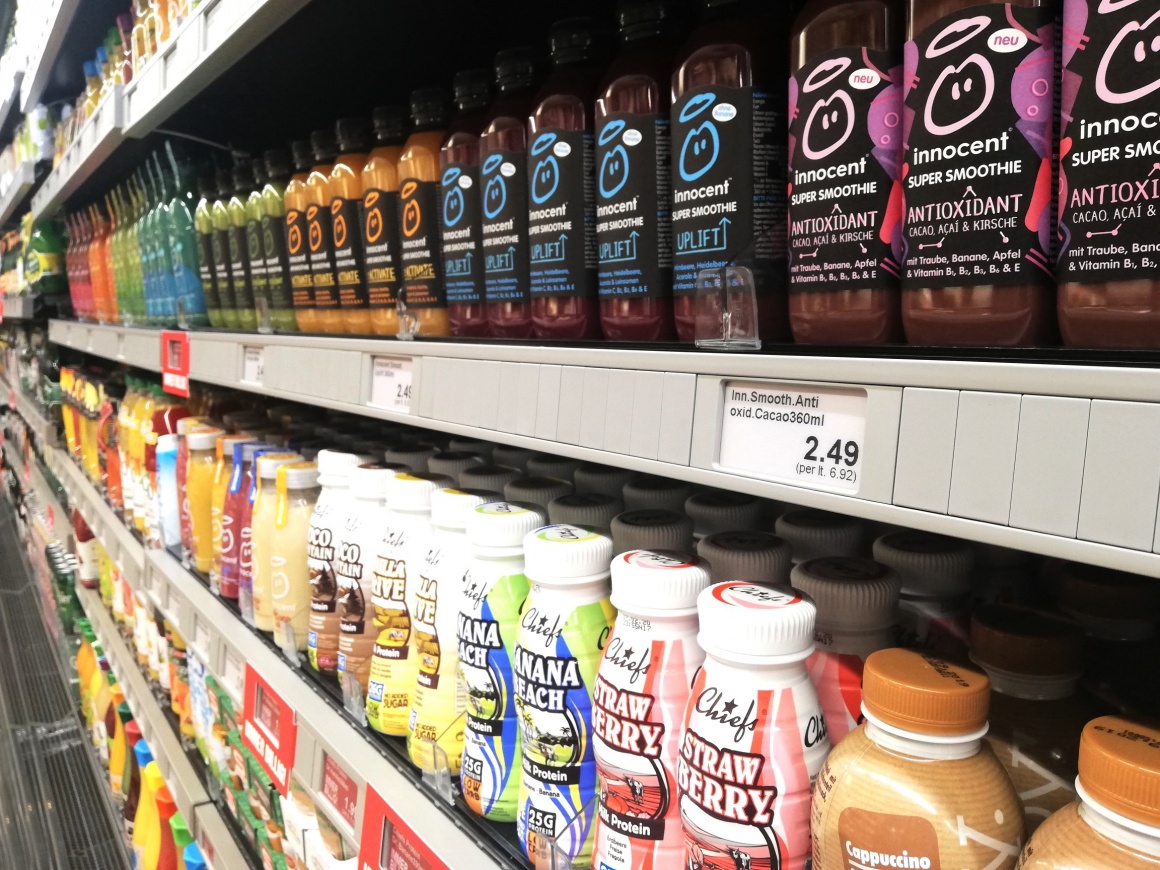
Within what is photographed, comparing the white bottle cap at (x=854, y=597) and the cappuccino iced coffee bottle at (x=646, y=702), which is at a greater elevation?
the white bottle cap at (x=854, y=597)

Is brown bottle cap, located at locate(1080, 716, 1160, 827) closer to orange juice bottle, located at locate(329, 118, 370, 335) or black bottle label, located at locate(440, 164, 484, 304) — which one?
black bottle label, located at locate(440, 164, 484, 304)

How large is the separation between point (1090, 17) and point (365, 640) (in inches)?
41.7

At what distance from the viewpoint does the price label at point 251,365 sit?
1.32m

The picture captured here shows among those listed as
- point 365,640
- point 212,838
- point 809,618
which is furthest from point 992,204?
point 212,838

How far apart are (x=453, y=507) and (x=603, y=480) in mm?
218

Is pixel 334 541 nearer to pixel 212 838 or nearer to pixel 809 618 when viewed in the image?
pixel 809 618

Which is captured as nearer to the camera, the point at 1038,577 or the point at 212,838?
the point at 1038,577

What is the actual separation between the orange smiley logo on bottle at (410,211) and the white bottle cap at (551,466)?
0.35 meters

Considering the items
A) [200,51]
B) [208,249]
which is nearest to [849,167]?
[200,51]

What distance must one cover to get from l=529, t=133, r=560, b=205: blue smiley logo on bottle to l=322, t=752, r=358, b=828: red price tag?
730 millimetres

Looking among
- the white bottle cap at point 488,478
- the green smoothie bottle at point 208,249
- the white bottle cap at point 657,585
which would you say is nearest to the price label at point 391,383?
the white bottle cap at point 488,478

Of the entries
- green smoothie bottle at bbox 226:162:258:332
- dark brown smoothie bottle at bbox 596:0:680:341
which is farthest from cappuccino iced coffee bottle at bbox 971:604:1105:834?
green smoothie bottle at bbox 226:162:258:332

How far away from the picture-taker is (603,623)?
751 millimetres

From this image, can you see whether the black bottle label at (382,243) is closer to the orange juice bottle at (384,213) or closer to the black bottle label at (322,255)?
the orange juice bottle at (384,213)
